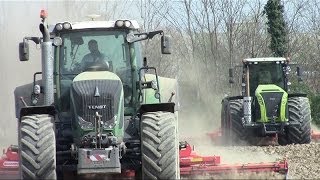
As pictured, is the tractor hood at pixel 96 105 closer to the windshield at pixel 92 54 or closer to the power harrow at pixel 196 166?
the windshield at pixel 92 54

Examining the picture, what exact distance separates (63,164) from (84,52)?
1649 millimetres

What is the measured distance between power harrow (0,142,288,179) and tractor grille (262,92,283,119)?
20.6 feet

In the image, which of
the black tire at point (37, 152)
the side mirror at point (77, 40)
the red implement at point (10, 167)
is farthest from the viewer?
the red implement at point (10, 167)

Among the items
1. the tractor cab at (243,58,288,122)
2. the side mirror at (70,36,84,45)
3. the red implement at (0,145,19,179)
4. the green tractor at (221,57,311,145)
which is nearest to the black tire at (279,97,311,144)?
the green tractor at (221,57,311,145)

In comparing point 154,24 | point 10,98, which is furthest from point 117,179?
point 154,24

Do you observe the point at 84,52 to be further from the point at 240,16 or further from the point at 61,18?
the point at 240,16

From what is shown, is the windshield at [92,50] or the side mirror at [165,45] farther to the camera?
the side mirror at [165,45]

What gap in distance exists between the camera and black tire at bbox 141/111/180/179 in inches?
305

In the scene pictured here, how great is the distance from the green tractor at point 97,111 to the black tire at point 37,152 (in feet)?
0.04

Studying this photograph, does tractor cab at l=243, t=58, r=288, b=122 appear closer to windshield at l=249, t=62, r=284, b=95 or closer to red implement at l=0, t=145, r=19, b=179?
windshield at l=249, t=62, r=284, b=95

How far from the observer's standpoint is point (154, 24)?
29.5 metres

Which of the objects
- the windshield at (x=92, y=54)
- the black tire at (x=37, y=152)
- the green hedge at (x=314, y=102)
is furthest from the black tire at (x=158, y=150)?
the green hedge at (x=314, y=102)

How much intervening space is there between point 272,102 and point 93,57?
7.49 metres

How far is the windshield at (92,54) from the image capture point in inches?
355
